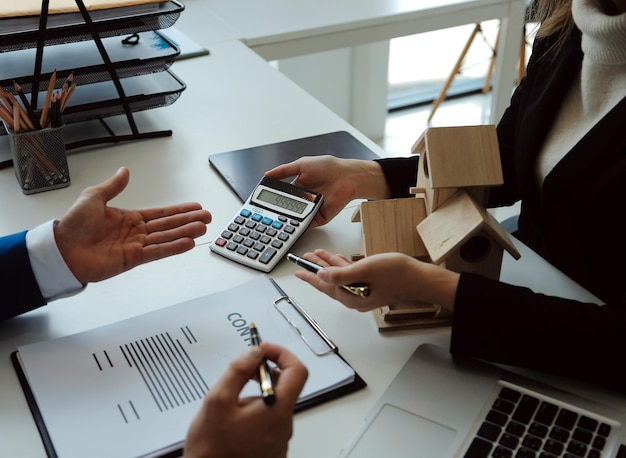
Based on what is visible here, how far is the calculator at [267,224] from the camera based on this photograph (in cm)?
107

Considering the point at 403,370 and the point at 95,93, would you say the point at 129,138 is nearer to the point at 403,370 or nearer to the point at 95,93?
the point at 95,93

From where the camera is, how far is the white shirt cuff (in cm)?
95

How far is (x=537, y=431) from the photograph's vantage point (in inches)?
29.9

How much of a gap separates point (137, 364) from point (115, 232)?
222 millimetres

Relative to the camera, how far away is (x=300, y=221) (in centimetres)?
110

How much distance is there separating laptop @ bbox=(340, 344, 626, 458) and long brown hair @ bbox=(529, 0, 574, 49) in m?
0.63

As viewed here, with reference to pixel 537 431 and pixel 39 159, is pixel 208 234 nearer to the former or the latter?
pixel 39 159

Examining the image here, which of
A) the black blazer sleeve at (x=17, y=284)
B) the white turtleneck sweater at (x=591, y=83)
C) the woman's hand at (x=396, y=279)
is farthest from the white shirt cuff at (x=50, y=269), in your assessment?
the white turtleneck sweater at (x=591, y=83)

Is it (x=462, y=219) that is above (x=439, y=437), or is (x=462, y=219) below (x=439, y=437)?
above

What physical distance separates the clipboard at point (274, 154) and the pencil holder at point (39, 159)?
27 cm

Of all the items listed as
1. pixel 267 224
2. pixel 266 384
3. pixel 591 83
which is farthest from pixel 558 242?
pixel 266 384

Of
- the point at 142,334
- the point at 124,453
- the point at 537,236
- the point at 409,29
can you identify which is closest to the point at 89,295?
the point at 142,334

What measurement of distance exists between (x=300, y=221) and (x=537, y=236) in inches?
16.9

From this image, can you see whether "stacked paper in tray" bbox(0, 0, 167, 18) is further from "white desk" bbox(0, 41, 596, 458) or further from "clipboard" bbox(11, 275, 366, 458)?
"clipboard" bbox(11, 275, 366, 458)
